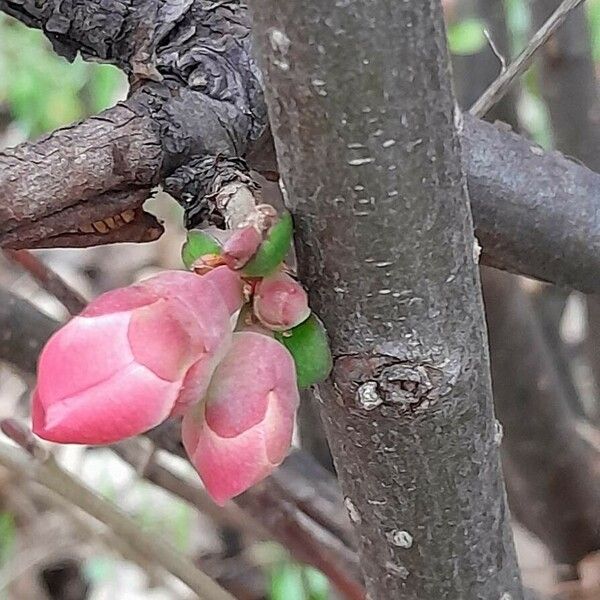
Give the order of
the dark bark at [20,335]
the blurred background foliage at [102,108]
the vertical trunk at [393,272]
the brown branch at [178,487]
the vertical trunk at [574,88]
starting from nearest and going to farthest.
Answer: the vertical trunk at [393,272], the dark bark at [20,335], the brown branch at [178,487], the vertical trunk at [574,88], the blurred background foliage at [102,108]

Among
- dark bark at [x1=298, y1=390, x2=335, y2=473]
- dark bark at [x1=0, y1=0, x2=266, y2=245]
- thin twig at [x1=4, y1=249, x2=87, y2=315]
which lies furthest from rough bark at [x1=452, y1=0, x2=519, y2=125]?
dark bark at [x1=0, y1=0, x2=266, y2=245]

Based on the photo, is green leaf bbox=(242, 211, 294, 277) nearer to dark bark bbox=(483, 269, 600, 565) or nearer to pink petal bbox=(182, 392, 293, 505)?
pink petal bbox=(182, 392, 293, 505)

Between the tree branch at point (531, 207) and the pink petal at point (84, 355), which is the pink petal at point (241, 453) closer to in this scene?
the pink petal at point (84, 355)

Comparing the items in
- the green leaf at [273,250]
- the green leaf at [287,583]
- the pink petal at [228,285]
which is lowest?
the green leaf at [287,583]

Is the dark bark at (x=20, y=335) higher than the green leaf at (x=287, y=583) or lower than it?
higher

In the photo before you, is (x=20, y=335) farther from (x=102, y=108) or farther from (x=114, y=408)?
(x=102, y=108)

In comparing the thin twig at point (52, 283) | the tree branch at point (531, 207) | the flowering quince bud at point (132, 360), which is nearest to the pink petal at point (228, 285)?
the flowering quince bud at point (132, 360)

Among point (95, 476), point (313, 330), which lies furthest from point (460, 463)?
point (95, 476)
